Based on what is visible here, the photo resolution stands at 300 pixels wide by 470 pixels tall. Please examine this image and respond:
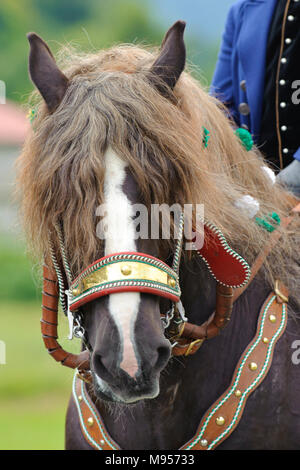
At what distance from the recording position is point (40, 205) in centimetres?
253

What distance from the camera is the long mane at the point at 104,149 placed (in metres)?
2.40

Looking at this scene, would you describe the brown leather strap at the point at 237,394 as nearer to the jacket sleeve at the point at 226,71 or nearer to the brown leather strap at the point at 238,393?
the brown leather strap at the point at 238,393

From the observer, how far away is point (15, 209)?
2971mm

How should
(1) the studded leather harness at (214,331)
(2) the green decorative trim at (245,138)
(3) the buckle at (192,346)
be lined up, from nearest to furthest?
(1) the studded leather harness at (214,331) < (3) the buckle at (192,346) < (2) the green decorative trim at (245,138)

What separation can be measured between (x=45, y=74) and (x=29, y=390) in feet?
30.1

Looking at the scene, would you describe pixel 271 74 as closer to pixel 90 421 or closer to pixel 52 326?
pixel 52 326

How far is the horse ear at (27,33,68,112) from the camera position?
8.41ft

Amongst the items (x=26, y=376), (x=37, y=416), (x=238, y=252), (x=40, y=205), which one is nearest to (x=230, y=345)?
(x=238, y=252)

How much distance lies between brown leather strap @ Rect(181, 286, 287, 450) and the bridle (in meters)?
0.21

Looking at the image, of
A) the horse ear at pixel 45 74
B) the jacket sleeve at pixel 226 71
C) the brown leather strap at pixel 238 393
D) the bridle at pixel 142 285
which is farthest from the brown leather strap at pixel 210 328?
the jacket sleeve at pixel 226 71

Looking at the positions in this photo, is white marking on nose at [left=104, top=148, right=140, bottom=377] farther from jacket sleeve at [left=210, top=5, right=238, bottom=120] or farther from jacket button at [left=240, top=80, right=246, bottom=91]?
jacket sleeve at [left=210, top=5, right=238, bottom=120]

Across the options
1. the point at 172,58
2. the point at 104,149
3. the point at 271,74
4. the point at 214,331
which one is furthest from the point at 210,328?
the point at 271,74

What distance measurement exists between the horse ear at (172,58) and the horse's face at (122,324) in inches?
15.4
